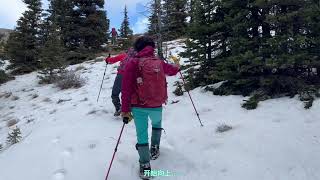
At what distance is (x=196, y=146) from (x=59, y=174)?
8.80 ft

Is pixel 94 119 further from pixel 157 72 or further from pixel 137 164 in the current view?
pixel 157 72

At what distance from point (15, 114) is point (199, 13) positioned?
8.33m

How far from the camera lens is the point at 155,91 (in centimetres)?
642

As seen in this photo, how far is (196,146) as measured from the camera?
25.1 ft

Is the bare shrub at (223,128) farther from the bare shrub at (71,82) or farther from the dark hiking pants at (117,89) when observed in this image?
the bare shrub at (71,82)

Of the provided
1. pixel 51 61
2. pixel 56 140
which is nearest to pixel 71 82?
pixel 51 61

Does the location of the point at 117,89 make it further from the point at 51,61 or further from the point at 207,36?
the point at 51,61

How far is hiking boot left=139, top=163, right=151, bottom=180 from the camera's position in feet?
21.4

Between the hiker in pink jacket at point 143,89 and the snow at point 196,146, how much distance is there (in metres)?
0.84

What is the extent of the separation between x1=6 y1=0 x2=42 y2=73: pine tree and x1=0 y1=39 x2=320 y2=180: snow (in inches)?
711

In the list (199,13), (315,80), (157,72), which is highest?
(199,13)

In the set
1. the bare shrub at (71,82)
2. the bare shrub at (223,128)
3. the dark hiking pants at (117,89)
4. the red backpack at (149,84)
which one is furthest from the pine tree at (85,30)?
the red backpack at (149,84)

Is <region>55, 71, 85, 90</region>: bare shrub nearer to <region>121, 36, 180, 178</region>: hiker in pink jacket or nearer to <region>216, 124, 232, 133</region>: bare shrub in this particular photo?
<region>216, 124, 232, 133</region>: bare shrub

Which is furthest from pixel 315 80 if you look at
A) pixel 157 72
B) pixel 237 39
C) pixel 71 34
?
pixel 71 34
